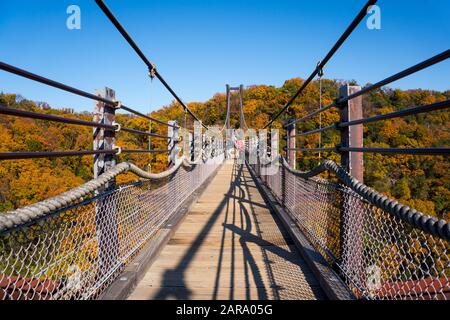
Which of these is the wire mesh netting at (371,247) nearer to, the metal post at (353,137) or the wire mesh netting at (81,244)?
the metal post at (353,137)

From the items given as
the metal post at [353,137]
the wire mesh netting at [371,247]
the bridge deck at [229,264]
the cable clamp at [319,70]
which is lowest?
the bridge deck at [229,264]

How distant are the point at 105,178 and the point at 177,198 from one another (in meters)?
1.68

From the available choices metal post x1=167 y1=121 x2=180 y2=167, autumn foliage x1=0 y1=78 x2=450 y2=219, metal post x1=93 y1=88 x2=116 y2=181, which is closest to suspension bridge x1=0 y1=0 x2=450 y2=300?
metal post x1=93 y1=88 x2=116 y2=181

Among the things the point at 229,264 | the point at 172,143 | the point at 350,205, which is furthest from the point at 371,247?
the point at 172,143

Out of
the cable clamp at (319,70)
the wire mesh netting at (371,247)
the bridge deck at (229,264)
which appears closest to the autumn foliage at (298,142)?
the bridge deck at (229,264)

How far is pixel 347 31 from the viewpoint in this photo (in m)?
1.42

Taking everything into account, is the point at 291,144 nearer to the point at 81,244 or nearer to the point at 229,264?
the point at 229,264

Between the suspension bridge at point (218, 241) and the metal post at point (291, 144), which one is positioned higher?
the metal post at point (291, 144)

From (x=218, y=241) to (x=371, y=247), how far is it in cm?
115

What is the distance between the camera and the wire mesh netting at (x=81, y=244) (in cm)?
85

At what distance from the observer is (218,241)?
215cm

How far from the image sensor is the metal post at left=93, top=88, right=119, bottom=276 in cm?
126

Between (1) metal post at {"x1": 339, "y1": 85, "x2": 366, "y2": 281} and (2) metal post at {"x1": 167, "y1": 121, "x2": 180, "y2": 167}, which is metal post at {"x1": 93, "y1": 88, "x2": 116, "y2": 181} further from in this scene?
(2) metal post at {"x1": 167, "y1": 121, "x2": 180, "y2": 167}

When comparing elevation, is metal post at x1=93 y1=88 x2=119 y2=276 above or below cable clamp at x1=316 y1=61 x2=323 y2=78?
below
